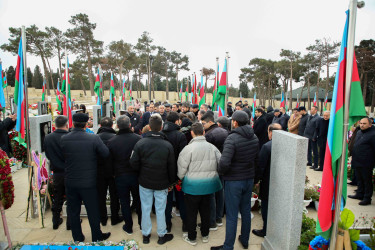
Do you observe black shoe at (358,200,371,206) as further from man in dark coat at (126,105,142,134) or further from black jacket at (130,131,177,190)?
man in dark coat at (126,105,142,134)

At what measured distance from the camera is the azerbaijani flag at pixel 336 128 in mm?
2342

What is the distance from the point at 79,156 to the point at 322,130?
21.8ft

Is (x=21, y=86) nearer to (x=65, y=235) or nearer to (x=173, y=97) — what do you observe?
(x=65, y=235)

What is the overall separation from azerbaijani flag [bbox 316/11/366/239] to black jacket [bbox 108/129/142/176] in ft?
8.48

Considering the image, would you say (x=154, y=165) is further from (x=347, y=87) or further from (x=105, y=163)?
(x=347, y=87)

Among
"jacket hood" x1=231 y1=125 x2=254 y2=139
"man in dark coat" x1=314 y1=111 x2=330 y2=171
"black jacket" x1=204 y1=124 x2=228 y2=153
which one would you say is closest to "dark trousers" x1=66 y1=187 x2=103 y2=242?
"black jacket" x1=204 y1=124 x2=228 y2=153

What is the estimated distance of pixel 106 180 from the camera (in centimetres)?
419

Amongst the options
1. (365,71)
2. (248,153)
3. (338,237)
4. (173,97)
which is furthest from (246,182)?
(173,97)

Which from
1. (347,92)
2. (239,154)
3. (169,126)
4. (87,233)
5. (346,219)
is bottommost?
(87,233)

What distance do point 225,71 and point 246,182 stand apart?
4304mm

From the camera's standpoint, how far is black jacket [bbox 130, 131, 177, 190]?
3.42m

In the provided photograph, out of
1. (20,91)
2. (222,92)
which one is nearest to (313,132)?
(222,92)

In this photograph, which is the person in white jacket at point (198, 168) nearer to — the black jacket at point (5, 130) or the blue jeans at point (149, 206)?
the blue jeans at point (149, 206)

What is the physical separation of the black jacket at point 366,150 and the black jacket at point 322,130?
1882 mm
